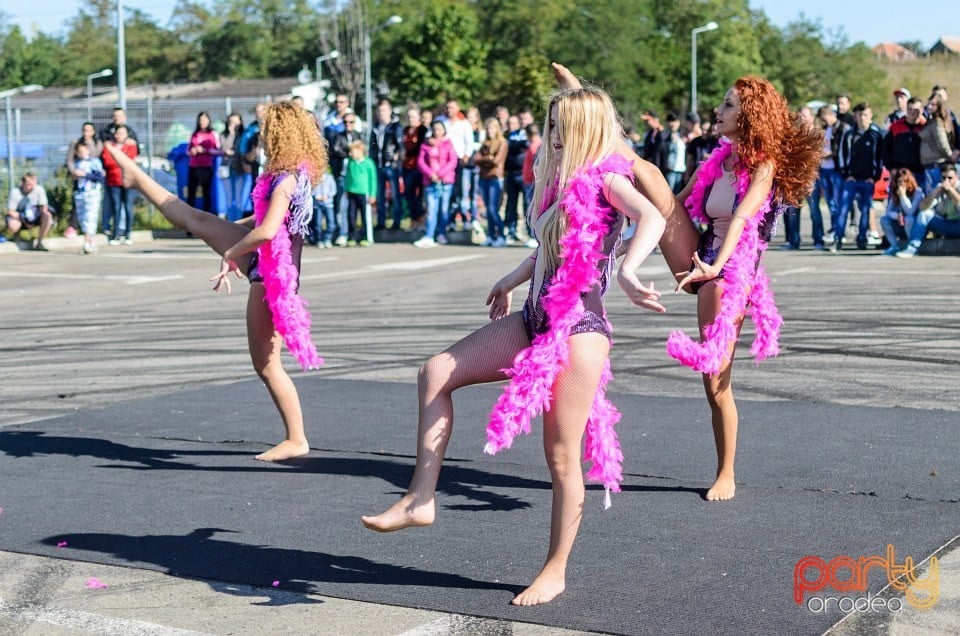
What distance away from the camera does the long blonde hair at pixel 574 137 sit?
4391mm

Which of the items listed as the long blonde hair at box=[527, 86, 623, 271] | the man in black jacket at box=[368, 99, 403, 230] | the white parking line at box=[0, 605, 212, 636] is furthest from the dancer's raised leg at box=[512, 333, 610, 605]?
the man in black jacket at box=[368, 99, 403, 230]

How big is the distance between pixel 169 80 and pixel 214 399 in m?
110

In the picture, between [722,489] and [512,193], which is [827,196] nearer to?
[512,193]

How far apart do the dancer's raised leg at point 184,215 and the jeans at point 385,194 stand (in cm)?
A: 1514

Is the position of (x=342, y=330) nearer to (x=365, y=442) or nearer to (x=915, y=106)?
(x=365, y=442)

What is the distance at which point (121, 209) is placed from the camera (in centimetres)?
2230

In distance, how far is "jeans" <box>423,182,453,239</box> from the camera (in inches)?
810

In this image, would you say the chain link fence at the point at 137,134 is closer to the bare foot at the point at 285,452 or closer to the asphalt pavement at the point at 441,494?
the asphalt pavement at the point at 441,494

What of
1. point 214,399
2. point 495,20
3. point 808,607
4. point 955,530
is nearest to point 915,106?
point 214,399

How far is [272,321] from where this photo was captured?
6902 millimetres

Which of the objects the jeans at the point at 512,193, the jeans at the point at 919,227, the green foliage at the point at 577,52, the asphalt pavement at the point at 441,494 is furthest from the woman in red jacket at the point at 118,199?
the green foliage at the point at 577,52

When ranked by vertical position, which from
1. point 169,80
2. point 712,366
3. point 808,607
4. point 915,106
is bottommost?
point 808,607

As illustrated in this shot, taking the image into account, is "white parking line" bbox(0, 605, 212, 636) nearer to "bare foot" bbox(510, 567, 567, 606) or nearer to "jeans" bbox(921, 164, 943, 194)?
"bare foot" bbox(510, 567, 567, 606)

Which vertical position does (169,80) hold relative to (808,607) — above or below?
above
